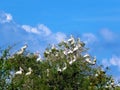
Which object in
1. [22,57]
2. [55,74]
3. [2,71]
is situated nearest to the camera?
[2,71]

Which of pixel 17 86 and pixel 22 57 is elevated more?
pixel 22 57

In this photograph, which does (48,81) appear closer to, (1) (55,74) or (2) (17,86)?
(1) (55,74)

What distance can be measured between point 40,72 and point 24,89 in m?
6.50

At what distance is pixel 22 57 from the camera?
47969mm

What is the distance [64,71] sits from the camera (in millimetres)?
44375

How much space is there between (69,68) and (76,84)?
138 cm

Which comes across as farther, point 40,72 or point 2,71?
point 40,72

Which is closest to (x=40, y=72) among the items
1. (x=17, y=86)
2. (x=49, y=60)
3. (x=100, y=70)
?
(x=49, y=60)

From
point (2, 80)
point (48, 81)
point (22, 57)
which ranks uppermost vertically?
point (22, 57)

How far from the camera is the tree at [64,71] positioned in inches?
1745

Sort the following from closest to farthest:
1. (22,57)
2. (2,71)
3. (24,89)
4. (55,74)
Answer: (2,71)
(24,89)
(55,74)
(22,57)

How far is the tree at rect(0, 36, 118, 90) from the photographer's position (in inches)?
1745

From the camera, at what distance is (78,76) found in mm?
45188

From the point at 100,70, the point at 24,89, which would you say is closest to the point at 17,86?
the point at 24,89
